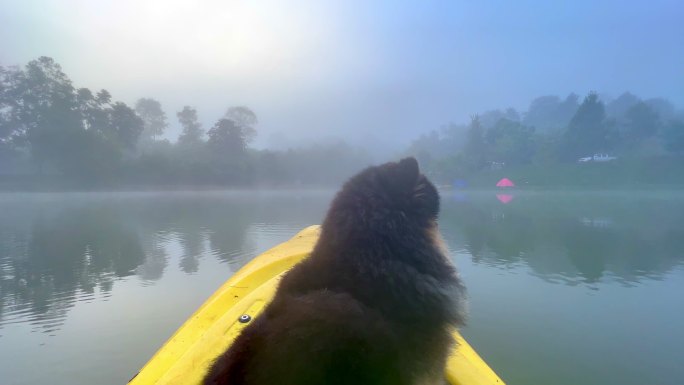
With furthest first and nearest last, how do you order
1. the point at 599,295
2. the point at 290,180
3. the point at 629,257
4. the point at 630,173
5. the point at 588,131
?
the point at 588,131, the point at 630,173, the point at 290,180, the point at 629,257, the point at 599,295

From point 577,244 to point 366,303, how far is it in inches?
429

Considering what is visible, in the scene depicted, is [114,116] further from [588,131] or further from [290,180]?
[588,131]

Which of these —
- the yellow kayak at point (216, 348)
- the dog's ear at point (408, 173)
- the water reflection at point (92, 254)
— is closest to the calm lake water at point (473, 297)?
the water reflection at point (92, 254)

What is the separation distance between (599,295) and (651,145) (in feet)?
192

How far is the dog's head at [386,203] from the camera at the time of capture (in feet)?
6.06

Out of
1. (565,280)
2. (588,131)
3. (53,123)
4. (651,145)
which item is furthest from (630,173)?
(53,123)

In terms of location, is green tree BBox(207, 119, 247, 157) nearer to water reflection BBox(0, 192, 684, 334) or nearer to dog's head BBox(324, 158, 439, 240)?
water reflection BBox(0, 192, 684, 334)

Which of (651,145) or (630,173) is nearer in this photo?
(630,173)

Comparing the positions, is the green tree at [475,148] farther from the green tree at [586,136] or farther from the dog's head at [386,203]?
the dog's head at [386,203]

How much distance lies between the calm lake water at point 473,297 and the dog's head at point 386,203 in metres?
2.82

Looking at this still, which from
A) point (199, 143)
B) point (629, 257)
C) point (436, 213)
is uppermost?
point (199, 143)

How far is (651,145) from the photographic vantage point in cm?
5078

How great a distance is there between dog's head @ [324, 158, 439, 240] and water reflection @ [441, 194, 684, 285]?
6336 mm

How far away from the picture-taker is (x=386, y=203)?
1925mm
